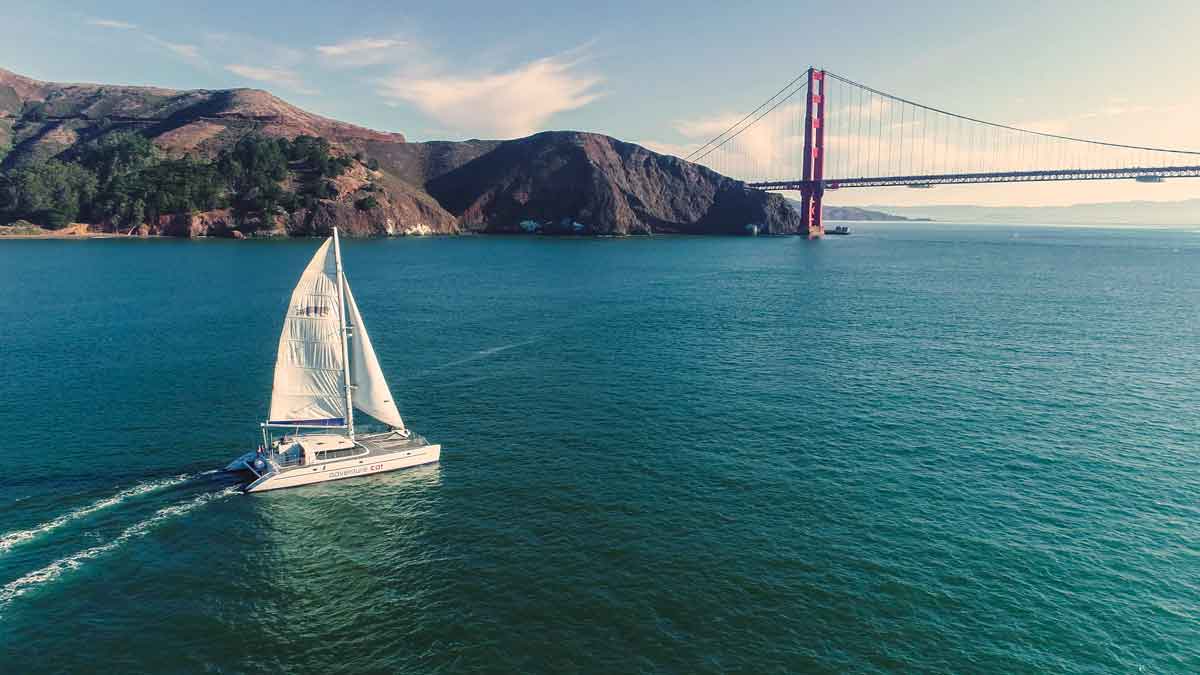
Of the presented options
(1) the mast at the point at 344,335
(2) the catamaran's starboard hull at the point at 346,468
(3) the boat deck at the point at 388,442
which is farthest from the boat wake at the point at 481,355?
(2) the catamaran's starboard hull at the point at 346,468

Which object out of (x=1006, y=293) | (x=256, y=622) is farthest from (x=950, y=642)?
(x=1006, y=293)

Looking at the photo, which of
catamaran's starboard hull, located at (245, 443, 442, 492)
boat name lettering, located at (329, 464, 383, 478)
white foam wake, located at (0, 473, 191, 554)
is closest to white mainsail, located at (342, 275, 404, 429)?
catamaran's starboard hull, located at (245, 443, 442, 492)

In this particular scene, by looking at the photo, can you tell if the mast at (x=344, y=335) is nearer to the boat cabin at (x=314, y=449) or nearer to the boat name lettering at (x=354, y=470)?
the boat cabin at (x=314, y=449)

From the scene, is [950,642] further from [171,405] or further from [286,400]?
[171,405]

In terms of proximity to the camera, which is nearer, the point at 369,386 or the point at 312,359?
the point at 312,359

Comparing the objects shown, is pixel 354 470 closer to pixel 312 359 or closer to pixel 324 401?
pixel 324 401

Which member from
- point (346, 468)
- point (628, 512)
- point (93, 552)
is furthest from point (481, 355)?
point (93, 552)

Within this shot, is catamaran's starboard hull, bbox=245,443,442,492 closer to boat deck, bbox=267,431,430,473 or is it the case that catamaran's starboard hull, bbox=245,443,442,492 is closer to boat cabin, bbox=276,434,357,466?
boat deck, bbox=267,431,430,473
